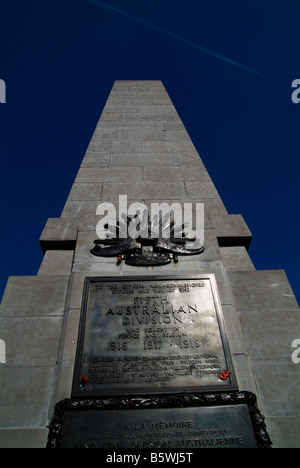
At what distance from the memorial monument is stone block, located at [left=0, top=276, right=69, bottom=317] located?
18mm

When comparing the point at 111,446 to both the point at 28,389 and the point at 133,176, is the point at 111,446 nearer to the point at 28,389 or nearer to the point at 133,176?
the point at 28,389

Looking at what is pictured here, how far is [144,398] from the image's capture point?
3.58m

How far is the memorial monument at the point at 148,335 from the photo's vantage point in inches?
135

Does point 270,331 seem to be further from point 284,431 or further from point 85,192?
point 85,192

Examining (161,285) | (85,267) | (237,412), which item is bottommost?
(237,412)

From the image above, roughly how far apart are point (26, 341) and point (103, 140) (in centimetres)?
631

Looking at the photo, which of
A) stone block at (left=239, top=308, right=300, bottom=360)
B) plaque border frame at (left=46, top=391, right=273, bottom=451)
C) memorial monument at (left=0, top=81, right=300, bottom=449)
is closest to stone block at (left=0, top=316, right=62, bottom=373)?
memorial monument at (left=0, top=81, right=300, bottom=449)

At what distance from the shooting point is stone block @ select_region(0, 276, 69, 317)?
4.58 meters

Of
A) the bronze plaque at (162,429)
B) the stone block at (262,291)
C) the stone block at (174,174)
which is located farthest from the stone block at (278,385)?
the stone block at (174,174)

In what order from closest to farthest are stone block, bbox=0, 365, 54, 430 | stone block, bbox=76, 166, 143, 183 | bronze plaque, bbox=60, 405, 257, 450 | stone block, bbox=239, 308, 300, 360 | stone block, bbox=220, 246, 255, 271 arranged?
1. bronze plaque, bbox=60, 405, 257, 450
2. stone block, bbox=0, 365, 54, 430
3. stone block, bbox=239, 308, 300, 360
4. stone block, bbox=220, 246, 255, 271
5. stone block, bbox=76, 166, 143, 183

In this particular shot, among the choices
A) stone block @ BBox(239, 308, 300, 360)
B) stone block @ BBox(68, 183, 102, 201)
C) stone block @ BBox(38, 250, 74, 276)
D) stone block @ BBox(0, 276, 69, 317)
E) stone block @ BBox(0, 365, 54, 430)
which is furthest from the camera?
stone block @ BBox(68, 183, 102, 201)

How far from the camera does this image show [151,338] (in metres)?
4.09

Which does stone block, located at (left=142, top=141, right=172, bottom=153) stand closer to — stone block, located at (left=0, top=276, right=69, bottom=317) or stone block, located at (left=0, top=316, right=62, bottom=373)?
stone block, located at (left=0, top=276, right=69, bottom=317)
